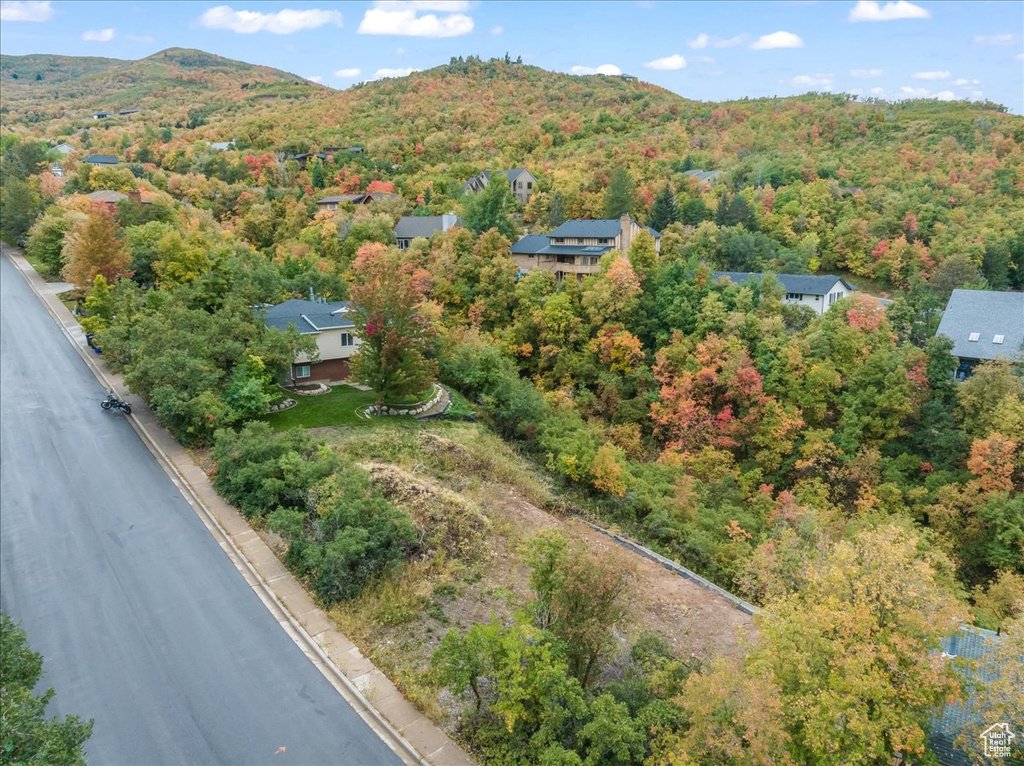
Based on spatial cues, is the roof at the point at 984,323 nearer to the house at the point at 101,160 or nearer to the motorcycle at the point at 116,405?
the motorcycle at the point at 116,405

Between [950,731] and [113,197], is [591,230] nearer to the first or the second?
[950,731]

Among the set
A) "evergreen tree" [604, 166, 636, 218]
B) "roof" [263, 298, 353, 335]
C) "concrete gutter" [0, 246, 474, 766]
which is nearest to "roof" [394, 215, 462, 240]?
"evergreen tree" [604, 166, 636, 218]

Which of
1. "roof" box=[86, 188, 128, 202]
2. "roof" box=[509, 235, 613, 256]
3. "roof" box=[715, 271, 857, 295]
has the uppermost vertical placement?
"roof" box=[86, 188, 128, 202]

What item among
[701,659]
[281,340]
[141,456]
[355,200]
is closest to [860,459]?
[701,659]

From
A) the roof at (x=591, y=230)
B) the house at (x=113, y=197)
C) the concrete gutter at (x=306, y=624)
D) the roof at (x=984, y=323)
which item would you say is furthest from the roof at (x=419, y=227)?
the roof at (x=984, y=323)

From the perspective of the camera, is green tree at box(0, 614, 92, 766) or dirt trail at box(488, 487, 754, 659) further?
dirt trail at box(488, 487, 754, 659)

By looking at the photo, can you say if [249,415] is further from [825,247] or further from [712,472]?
[825,247]

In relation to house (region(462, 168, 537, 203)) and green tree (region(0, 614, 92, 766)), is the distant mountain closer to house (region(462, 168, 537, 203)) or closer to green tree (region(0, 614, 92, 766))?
house (region(462, 168, 537, 203))
